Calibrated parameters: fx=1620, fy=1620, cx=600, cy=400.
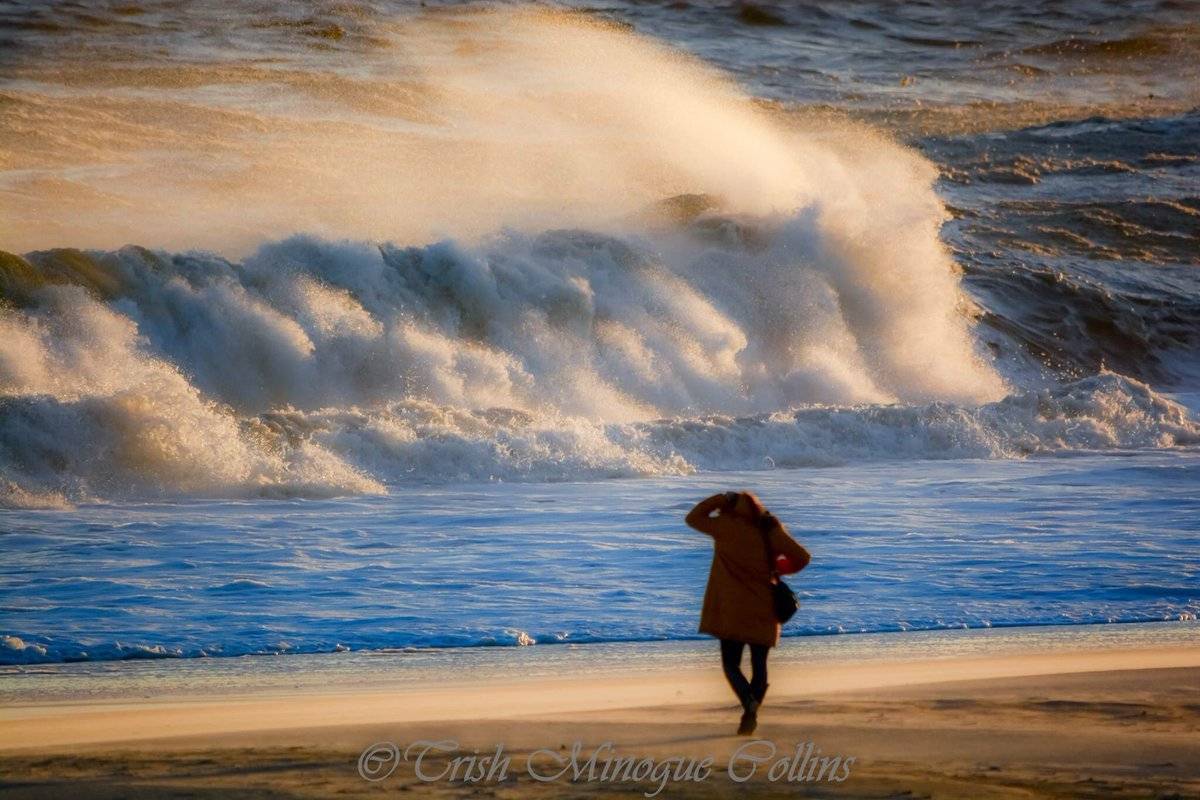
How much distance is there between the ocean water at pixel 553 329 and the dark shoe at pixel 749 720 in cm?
248

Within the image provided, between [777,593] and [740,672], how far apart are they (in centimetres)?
32

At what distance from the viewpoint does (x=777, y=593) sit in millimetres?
5895

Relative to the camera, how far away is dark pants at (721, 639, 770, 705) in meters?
5.88

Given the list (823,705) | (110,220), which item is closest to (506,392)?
(110,220)

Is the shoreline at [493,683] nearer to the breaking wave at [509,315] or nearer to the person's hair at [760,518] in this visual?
the person's hair at [760,518]

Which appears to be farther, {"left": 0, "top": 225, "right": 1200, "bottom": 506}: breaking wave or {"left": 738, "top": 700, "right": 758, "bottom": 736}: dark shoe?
{"left": 0, "top": 225, "right": 1200, "bottom": 506}: breaking wave

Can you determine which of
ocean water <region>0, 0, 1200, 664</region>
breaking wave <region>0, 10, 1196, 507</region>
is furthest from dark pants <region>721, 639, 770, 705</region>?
breaking wave <region>0, 10, 1196, 507</region>

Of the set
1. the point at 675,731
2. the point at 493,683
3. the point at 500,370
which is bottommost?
the point at 500,370

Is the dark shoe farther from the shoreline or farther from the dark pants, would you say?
the shoreline

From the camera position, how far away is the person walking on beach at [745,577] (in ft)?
19.2

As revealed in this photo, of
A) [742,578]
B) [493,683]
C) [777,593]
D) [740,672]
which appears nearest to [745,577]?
[742,578]

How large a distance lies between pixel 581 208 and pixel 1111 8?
31.6 metres

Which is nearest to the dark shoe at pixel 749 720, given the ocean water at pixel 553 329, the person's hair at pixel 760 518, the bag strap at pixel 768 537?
the bag strap at pixel 768 537

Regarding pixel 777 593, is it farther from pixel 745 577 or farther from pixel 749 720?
pixel 749 720
